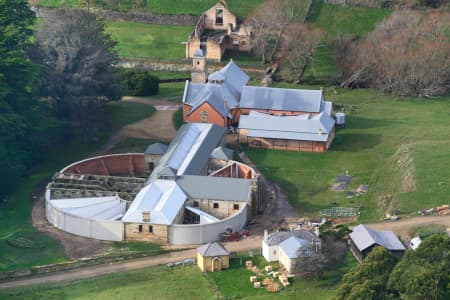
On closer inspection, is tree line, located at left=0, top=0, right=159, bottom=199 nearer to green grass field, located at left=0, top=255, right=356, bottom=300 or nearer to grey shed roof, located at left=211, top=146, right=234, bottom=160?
grey shed roof, located at left=211, top=146, right=234, bottom=160

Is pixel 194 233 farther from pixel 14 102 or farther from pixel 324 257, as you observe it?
pixel 14 102

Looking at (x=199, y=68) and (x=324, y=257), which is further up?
(x=199, y=68)

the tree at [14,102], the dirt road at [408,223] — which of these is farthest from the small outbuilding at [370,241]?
the tree at [14,102]

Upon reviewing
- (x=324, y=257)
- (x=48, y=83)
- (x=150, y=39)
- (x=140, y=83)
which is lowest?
(x=324, y=257)

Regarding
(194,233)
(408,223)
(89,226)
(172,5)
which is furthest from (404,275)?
(172,5)

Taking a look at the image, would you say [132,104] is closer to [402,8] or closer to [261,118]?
[261,118]

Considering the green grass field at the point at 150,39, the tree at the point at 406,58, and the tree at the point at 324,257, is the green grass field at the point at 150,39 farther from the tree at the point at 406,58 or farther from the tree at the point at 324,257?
the tree at the point at 324,257
